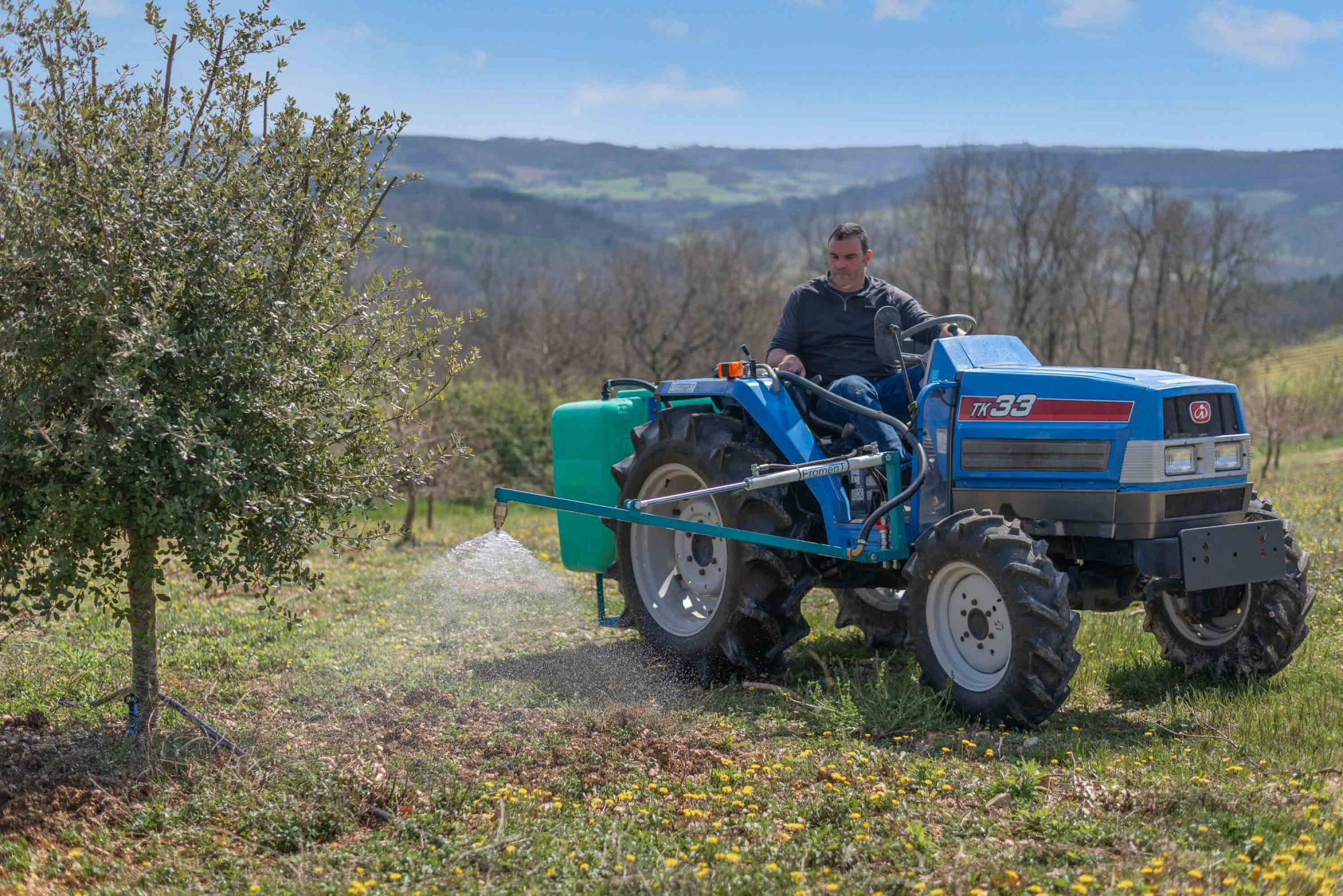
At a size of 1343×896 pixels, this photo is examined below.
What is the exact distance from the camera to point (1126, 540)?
5805 mm

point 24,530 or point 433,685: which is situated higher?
point 24,530

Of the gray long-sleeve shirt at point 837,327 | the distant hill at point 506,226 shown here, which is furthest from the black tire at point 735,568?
the distant hill at point 506,226

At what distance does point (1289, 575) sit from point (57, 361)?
18.6 feet

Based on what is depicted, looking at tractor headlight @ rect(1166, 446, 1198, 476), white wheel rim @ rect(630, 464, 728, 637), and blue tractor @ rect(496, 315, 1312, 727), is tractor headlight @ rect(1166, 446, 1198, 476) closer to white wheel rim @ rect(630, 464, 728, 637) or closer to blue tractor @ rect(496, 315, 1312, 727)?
blue tractor @ rect(496, 315, 1312, 727)

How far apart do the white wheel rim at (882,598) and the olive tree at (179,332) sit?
3124mm

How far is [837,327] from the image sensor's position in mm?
7125

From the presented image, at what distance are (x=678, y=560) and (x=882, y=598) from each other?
131 centimetres

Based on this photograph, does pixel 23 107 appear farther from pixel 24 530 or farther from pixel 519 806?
pixel 519 806

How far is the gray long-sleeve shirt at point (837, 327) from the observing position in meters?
7.09

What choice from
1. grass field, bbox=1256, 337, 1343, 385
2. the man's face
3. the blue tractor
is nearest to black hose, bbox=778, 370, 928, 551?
the blue tractor

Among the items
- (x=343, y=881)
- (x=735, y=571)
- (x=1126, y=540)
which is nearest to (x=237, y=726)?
(x=343, y=881)

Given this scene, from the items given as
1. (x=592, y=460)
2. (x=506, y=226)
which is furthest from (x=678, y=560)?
(x=506, y=226)

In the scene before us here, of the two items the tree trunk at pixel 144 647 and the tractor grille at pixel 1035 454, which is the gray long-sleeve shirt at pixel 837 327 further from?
the tree trunk at pixel 144 647

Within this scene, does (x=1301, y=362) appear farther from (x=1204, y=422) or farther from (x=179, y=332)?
(x=179, y=332)
